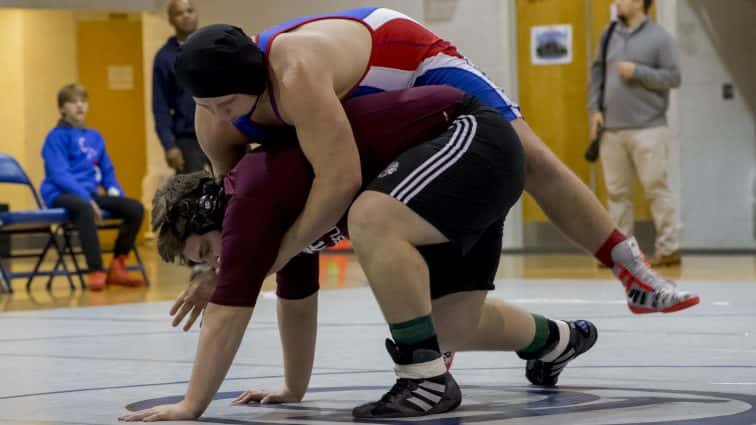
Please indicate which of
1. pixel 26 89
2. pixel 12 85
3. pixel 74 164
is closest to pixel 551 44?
pixel 74 164

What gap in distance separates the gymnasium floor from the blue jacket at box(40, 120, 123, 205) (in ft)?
3.02

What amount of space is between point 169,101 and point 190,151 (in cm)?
30

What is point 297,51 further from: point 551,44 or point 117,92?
point 117,92

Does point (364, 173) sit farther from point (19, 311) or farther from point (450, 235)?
point (19, 311)

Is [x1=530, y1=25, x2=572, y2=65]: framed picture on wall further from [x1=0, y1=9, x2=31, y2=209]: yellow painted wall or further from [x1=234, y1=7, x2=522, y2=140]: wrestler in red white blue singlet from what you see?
[x1=234, y1=7, x2=522, y2=140]: wrestler in red white blue singlet

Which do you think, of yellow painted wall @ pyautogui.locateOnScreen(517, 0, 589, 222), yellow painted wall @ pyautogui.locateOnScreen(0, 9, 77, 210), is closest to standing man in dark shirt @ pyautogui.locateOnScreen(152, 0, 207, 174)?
yellow painted wall @ pyautogui.locateOnScreen(517, 0, 589, 222)

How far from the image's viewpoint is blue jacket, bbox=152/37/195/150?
759 cm

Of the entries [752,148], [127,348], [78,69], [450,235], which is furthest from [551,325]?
[78,69]

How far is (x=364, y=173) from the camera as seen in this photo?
3061 mm

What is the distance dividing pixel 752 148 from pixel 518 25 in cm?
187

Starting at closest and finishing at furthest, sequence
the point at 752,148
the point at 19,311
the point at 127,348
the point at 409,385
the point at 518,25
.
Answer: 1. the point at 409,385
2. the point at 127,348
3. the point at 19,311
4. the point at 752,148
5. the point at 518,25

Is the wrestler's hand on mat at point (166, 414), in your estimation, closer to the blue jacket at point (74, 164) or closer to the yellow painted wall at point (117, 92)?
the blue jacket at point (74, 164)

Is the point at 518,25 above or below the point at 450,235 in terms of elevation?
above

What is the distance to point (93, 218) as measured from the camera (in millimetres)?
7656
